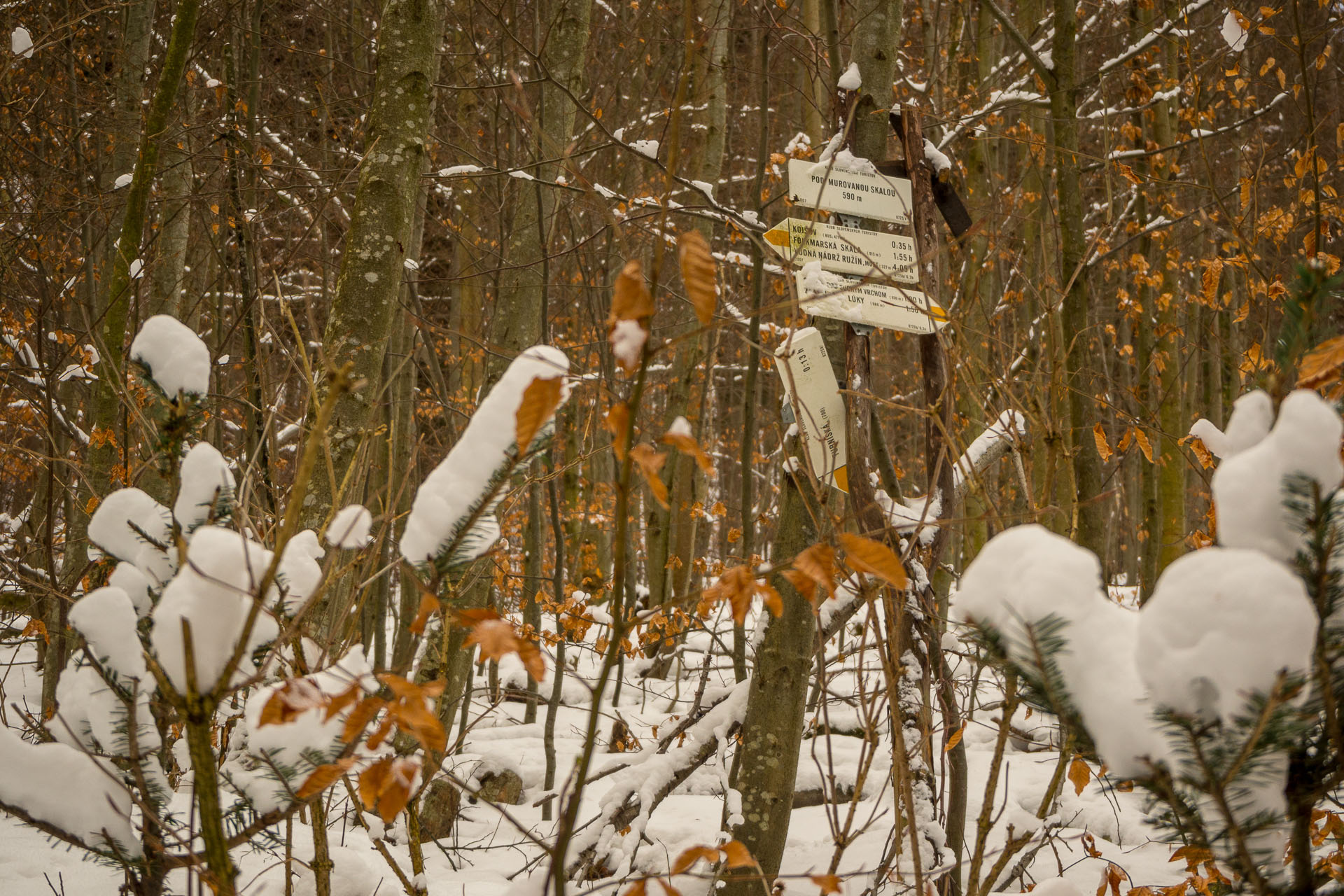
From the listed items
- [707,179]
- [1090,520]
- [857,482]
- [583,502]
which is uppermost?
[707,179]

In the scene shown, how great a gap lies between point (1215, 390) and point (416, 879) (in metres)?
8.70

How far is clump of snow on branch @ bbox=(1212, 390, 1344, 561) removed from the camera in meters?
0.71

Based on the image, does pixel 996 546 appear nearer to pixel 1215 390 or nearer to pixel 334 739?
pixel 334 739

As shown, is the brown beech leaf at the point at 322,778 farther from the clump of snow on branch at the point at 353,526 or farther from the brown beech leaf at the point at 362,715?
the clump of snow on branch at the point at 353,526

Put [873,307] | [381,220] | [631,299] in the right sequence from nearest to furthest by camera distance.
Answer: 1. [631,299]
2. [873,307]
3. [381,220]

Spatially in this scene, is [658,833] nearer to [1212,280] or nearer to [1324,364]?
[1212,280]

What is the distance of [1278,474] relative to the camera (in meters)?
0.75

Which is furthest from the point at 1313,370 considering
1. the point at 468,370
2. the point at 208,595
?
the point at 468,370

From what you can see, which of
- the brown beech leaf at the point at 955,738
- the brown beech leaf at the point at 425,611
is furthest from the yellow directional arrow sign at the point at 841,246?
the brown beech leaf at the point at 425,611

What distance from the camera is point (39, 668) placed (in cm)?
518

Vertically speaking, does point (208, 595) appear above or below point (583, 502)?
below

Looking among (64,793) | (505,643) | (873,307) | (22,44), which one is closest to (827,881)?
(505,643)

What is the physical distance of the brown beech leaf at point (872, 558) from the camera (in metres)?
1.08

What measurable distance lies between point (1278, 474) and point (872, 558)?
460 millimetres
